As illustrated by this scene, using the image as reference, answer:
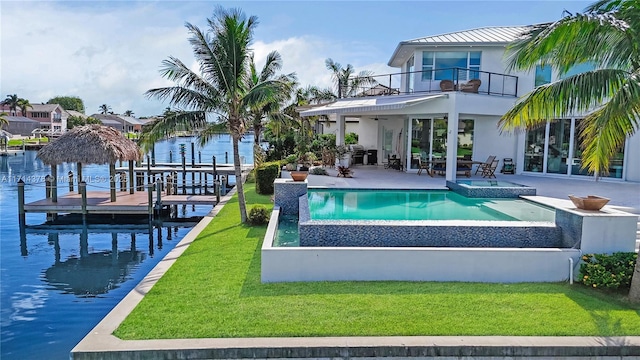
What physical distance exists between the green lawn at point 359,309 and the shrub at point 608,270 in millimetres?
287

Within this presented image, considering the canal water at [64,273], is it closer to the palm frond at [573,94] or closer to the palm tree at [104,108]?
the palm frond at [573,94]

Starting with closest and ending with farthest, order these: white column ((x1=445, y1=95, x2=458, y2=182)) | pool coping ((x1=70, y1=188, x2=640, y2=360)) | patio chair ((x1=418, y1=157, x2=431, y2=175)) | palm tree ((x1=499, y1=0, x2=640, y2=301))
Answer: pool coping ((x1=70, y1=188, x2=640, y2=360)) < palm tree ((x1=499, y1=0, x2=640, y2=301)) < white column ((x1=445, y1=95, x2=458, y2=182)) < patio chair ((x1=418, y1=157, x2=431, y2=175))

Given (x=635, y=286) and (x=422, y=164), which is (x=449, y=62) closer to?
(x=422, y=164)

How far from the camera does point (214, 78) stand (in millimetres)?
16234

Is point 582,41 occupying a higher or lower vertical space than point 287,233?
higher

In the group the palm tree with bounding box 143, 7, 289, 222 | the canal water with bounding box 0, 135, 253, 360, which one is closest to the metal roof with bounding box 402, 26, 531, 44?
the palm tree with bounding box 143, 7, 289, 222

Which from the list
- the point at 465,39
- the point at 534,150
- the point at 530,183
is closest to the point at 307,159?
the point at 465,39

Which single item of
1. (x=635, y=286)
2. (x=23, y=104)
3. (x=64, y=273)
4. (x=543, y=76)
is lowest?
(x=64, y=273)

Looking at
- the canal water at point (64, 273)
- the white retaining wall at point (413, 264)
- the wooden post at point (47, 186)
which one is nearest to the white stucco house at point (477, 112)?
the canal water at point (64, 273)

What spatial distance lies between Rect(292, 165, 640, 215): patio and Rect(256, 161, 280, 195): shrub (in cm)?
75

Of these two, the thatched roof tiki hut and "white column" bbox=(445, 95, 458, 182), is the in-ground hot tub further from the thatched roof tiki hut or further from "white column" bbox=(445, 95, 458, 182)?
the thatched roof tiki hut

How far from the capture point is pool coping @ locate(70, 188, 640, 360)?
711 centimetres

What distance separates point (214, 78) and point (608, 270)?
13179 mm

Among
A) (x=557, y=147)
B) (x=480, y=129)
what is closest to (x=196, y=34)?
(x=480, y=129)
